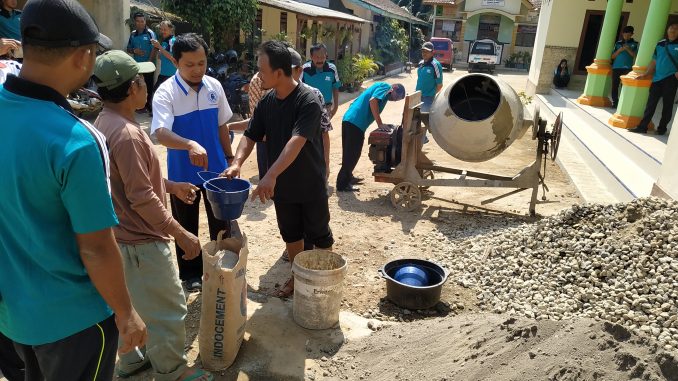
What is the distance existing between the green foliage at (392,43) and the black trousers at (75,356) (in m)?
26.4

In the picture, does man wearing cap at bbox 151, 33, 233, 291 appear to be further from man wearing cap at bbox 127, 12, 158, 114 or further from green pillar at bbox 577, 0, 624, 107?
green pillar at bbox 577, 0, 624, 107

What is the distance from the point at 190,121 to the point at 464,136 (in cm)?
315

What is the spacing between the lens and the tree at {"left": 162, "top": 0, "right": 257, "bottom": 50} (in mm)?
11164

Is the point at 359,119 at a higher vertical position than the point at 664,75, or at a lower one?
lower

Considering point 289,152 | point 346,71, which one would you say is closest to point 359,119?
point 289,152

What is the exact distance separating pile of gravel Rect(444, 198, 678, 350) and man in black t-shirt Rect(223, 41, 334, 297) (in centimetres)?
151

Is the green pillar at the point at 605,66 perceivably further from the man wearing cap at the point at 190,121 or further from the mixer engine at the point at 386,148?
the man wearing cap at the point at 190,121

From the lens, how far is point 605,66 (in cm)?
1126

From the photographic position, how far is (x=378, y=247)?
4.88 meters

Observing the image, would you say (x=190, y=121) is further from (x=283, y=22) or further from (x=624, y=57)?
(x=283, y=22)

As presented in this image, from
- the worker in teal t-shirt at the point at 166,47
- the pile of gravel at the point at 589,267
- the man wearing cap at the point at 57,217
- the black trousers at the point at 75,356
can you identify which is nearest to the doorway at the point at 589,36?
the worker in teal t-shirt at the point at 166,47

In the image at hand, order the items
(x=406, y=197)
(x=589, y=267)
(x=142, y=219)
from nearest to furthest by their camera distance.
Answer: (x=142, y=219) < (x=589, y=267) < (x=406, y=197)

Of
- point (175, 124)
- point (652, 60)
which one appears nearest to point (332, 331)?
point (175, 124)

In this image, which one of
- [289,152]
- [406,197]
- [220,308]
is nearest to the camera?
[220,308]
